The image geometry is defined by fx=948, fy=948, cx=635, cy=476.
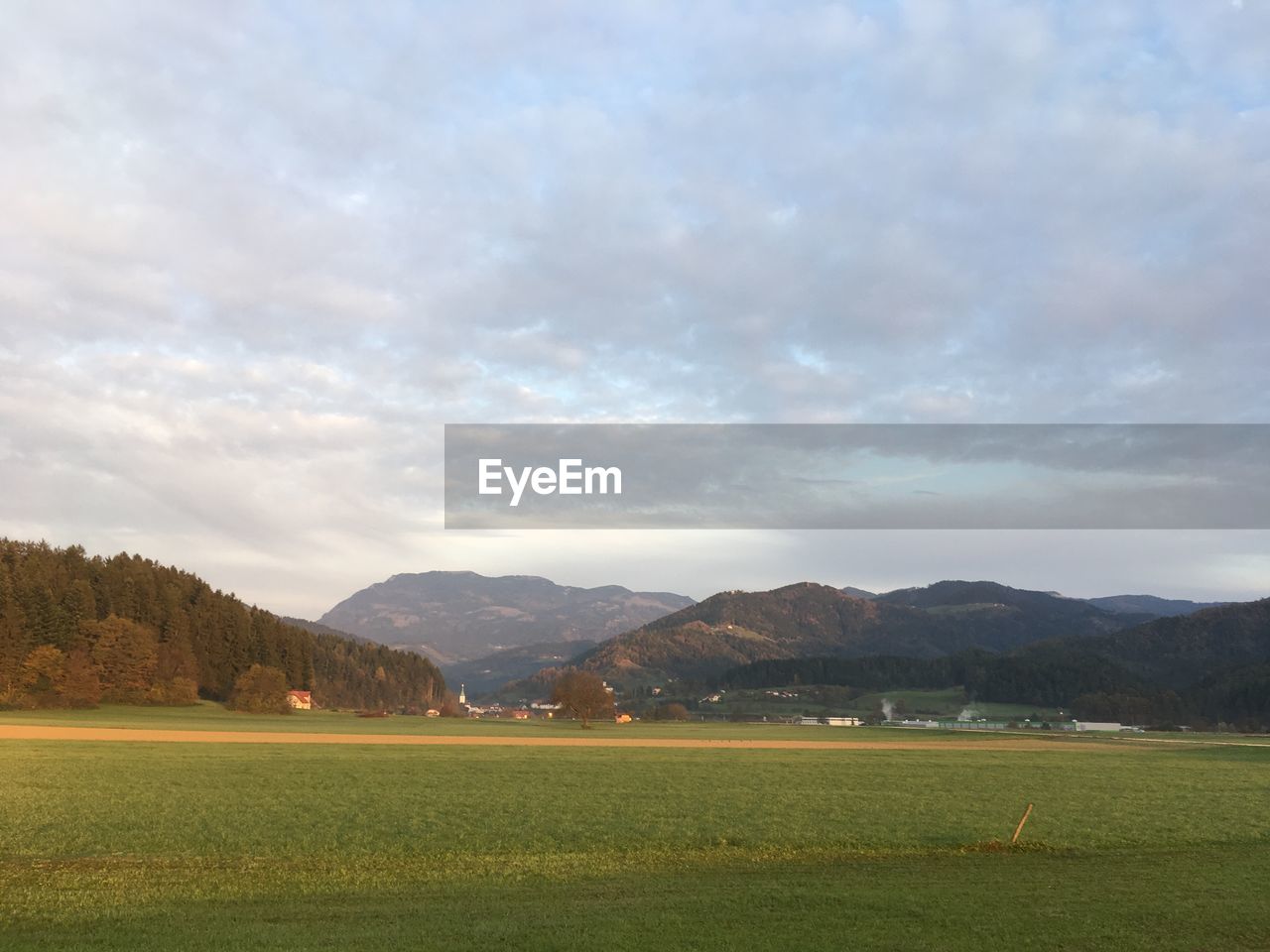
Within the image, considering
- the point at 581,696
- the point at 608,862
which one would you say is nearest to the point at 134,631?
the point at 581,696

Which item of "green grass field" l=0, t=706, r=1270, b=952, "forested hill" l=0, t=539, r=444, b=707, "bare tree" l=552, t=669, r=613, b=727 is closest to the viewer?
"green grass field" l=0, t=706, r=1270, b=952

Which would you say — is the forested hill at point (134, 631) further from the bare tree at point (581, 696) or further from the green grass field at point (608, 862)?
the green grass field at point (608, 862)

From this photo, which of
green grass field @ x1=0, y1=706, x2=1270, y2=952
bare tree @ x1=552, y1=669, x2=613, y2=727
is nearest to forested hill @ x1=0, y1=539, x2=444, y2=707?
bare tree @ x1=552, y1=669, x2=613, y2=727

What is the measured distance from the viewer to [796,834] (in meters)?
23.1

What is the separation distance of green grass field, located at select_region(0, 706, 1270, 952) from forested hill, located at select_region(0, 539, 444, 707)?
220 feet

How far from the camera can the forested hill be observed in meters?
95.8

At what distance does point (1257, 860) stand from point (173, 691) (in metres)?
106

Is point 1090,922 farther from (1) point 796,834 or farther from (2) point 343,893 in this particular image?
(2) point 343,893

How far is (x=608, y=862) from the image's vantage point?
19438 millimetres

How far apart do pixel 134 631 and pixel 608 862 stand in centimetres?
9824

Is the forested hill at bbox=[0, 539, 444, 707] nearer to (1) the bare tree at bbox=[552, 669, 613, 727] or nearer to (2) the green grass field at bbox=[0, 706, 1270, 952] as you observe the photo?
(1) the bare tree at bbox=[552, 669, 613, 727]

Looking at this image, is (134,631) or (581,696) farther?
(581,696)

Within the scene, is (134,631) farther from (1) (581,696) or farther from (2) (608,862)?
(2) (608,862)

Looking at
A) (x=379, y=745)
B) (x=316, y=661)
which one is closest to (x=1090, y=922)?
(x=379, y=745)
